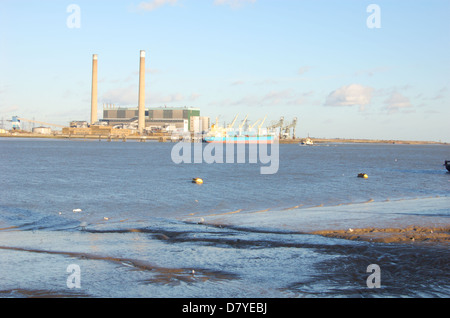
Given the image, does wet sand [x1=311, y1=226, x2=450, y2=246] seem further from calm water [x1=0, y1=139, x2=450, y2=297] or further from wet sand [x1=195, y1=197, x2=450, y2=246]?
calm water [x1=0, y1=139, x2=450, y2=297]


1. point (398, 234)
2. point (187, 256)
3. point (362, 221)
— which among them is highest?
point (398, 234)

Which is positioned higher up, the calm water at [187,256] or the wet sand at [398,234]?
the wet sand at [398,234]

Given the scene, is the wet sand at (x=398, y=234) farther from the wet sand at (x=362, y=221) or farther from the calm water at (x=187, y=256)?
the calm water at (x=187, y=256)

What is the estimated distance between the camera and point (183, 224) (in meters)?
24.7

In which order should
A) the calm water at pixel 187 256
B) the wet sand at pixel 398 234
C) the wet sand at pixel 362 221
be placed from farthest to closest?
the wet sand at pixel 362 221, the wet sand at pixel 398 234, the calm water at pixel 187 256

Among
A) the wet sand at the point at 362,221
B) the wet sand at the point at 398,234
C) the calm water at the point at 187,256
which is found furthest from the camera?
the wet sand at the point at 362,221

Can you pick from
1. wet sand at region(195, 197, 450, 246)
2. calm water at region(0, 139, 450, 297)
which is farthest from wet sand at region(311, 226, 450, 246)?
calm water at region(0, 139, 450, 297)

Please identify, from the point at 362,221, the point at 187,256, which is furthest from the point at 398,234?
the point at 187,256

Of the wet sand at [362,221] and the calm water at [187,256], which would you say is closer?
the calm water at [187,256]

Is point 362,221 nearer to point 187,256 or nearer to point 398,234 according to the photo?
point 398,234

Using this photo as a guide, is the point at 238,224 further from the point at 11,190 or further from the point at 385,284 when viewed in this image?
the point at 11,190

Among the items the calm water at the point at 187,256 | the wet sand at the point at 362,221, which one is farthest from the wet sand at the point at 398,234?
the calm water at the point at 187,256
